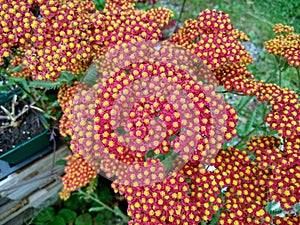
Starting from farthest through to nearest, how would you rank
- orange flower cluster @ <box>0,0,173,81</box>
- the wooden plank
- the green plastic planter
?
the wooden plank, the green plastic planter, orange flower cluster @ <box>0,0,173,81</box>

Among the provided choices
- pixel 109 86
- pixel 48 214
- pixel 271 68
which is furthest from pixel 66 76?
pixel 271 68

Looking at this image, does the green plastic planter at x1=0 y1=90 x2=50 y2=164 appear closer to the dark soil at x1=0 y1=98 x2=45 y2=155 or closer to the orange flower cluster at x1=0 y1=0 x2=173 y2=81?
the dark soil at x1=0 y1=98 x2=45 y2=155

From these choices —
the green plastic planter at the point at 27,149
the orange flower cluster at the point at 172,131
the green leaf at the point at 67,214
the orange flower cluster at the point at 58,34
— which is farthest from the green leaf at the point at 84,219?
the orange flower cluster at the point at 58,34

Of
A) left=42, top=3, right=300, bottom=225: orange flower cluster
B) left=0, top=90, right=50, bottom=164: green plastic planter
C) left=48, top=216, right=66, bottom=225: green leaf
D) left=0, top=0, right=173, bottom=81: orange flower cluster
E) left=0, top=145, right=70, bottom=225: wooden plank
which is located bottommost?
left=48, top=216, right=66, bottom=225: green leaf

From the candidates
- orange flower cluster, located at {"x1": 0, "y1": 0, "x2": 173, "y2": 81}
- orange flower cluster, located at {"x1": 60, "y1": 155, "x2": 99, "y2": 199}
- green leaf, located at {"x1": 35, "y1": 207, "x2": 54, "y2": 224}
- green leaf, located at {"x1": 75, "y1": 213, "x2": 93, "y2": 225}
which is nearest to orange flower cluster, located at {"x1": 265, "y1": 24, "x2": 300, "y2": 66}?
orange flower cluster, located at {"x1": 0, "y1": 0, "x2": 173, "y2": 81}

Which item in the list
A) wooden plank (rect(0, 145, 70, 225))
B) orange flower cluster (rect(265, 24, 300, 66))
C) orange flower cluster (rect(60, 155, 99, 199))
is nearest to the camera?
orange flower cluster (rect(265, 24, 300, 66))

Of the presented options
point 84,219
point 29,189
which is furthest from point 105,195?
point 29,189
